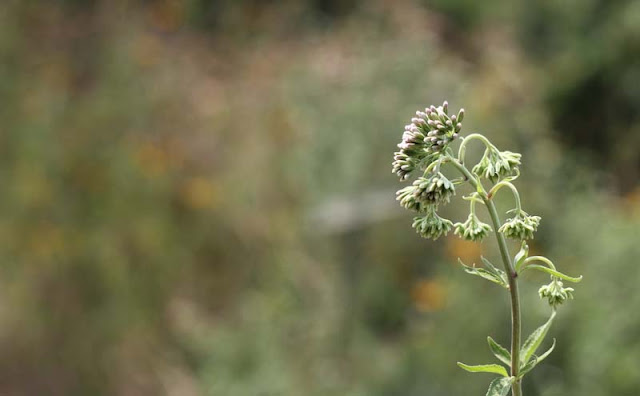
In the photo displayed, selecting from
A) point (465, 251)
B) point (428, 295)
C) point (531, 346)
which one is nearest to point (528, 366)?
point (531, 346)

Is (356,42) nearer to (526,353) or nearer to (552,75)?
(552,75)

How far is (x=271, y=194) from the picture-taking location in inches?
208

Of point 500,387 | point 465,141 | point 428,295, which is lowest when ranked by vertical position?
point 500,387

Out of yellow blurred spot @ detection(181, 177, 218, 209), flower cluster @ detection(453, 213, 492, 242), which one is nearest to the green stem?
flower cluster @ detection(453, 213, 492, 242)

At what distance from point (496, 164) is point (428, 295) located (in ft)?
10.8

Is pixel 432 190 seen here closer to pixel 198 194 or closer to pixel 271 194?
pixel 198 194

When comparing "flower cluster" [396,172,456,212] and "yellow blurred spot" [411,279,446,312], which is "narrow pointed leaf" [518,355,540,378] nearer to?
"flower cluster" [396,172,456,212]

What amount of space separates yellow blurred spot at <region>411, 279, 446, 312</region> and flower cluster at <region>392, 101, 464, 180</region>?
300 cm

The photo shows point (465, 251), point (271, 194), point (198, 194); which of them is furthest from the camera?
point (271, 194)

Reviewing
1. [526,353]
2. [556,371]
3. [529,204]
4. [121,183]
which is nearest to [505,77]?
[529,204]

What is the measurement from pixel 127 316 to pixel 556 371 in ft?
7.99

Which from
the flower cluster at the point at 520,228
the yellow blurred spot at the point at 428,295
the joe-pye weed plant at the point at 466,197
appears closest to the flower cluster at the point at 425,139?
the joe-pye weed plant at the point at 466,197

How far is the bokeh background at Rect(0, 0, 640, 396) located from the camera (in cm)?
380

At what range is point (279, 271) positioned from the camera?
4480 millimetres
